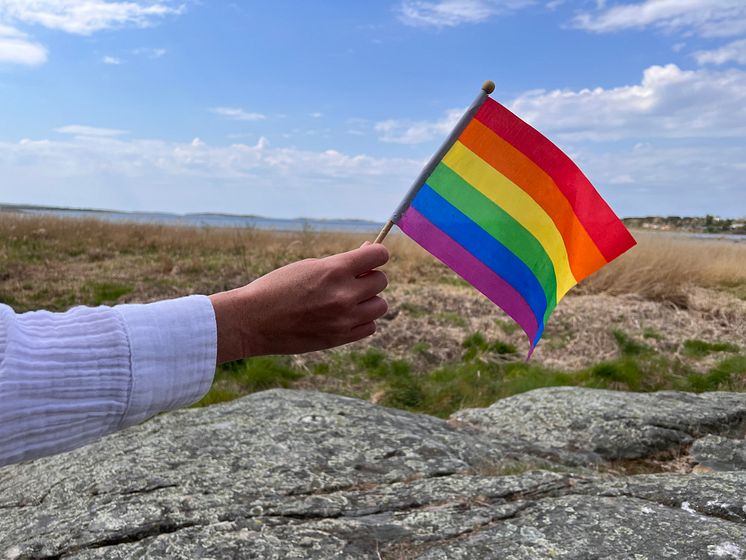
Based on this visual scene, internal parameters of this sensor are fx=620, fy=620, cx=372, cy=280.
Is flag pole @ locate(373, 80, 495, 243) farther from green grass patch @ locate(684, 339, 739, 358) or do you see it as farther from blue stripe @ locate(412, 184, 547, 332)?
green grass patch @ locate(684, 339, 739, 358)

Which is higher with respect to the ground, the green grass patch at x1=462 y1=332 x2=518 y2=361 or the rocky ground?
the rocky ground

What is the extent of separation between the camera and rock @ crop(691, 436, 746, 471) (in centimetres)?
324

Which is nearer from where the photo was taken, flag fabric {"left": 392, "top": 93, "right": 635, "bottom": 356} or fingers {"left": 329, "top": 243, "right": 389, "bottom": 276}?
fingers {"left": 329, "top": 243, "right": 389, "bottom": 276}

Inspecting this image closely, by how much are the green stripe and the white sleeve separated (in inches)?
57.8

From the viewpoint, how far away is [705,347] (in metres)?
8.24

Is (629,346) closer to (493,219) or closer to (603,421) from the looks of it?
(603,421)

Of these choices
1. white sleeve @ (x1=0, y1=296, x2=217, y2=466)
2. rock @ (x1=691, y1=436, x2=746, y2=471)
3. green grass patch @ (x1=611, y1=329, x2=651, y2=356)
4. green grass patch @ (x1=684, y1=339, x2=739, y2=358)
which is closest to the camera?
white sleeve @ (x1=0, y1=296, x2=217, y2=466)

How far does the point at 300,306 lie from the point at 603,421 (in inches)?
117

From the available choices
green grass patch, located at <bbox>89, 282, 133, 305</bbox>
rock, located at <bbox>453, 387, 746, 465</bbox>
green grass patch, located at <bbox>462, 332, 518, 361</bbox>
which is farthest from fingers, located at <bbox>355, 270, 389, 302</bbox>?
green grass patch, located at <bbox>89, 282, 133, 305</bbox>

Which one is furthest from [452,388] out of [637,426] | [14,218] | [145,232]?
[14,218]

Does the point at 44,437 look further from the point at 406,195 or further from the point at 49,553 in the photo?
the point at 406,195

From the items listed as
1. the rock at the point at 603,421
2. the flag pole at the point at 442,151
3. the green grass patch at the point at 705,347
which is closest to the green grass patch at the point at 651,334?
the green grass patch at the point at 705,347

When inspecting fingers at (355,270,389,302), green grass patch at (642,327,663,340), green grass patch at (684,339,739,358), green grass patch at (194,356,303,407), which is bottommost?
green grass patch at (194,356,303,407)

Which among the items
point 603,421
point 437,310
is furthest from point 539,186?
point 437,310
